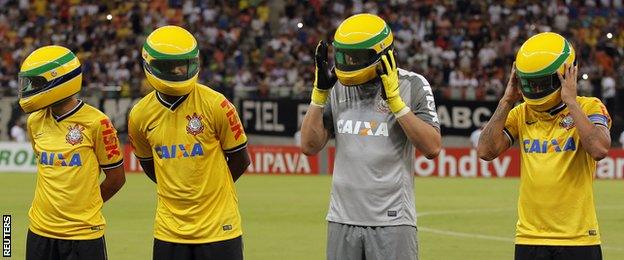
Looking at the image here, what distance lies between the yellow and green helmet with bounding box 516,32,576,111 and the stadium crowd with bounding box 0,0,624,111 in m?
24.3

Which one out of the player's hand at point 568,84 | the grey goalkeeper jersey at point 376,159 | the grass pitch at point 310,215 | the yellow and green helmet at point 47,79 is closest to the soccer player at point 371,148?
the grey goalkeeper jersey at point 376,159

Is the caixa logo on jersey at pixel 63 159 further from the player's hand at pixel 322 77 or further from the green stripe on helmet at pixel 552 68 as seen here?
the green stripe on helmet at pixel 552 68

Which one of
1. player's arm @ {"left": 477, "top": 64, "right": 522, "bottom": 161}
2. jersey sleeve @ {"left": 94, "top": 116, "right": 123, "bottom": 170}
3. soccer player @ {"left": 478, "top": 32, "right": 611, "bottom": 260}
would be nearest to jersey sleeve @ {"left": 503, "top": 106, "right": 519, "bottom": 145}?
player's arm @ {"left": 477, "top": 64, "right": 522, "bottom": 161}

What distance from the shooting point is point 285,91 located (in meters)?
30.2

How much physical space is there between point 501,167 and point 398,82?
20.7 meters

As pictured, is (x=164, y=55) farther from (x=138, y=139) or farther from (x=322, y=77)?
(x=322, y=77)

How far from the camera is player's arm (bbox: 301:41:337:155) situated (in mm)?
7191

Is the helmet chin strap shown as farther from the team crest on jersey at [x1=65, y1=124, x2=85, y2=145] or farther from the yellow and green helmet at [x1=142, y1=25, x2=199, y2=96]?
the team crest on jersey at [x1=65, y1=124, x2=85, y2=145]

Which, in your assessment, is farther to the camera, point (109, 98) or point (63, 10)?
point (63, 10)

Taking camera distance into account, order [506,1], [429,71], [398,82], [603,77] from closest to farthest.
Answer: [398,82], [603,77], [429,71], [506,1]

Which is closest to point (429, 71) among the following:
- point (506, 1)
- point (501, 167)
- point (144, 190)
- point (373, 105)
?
point (506, 1)

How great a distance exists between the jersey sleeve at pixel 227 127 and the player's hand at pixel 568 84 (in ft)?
6.37

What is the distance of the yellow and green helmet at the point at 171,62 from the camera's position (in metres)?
7.68

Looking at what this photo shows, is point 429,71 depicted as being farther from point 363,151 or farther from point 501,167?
point 363,151
